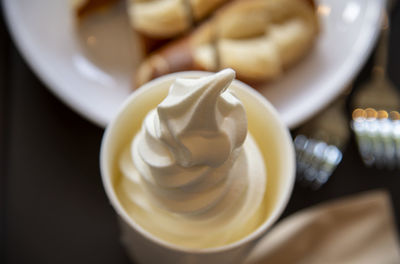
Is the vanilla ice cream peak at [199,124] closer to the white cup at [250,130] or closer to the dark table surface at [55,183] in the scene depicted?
the white cup at [250,130]

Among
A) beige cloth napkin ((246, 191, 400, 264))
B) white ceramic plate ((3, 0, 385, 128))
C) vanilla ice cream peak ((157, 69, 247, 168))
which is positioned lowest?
beige cloth napkin ((246, 191, 400, 264))

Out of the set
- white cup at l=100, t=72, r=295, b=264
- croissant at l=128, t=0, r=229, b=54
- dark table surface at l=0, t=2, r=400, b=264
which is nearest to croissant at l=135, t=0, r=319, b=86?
croissant at l=128, t=0, r=229, b=54

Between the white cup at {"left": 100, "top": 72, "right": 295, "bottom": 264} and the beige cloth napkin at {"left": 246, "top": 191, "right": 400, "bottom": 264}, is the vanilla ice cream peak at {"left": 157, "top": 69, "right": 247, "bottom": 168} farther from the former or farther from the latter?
the beige cloth napkin at {"left": 246, "top": 191, "right": 400, "bottom": 264}

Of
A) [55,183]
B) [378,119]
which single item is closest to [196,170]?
[55,183]

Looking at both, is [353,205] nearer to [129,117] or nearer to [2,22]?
[129,117]

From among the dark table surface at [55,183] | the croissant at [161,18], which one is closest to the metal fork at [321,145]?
the dark table surface at [55,183]

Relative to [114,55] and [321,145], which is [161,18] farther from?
[321,145]

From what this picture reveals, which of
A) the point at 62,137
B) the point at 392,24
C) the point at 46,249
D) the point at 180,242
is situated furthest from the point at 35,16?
the point at 392,24
